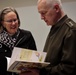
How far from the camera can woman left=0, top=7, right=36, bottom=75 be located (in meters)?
2.14

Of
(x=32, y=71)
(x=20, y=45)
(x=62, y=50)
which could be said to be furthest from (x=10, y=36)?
(x=62, y=50)

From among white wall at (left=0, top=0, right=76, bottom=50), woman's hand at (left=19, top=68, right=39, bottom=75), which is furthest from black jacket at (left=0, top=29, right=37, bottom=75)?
white wall at (left=0, top=0, right=76, bottom=50)

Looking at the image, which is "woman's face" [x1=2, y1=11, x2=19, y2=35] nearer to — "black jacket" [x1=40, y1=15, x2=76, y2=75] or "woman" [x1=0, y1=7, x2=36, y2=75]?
"woman" [x1=0, y1=7, x2=36, y2=75]

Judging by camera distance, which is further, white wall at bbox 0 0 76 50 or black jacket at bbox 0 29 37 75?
white wall at bbox 0 0 76 50

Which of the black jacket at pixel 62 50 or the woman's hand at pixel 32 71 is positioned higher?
the black jacket at pixel 62 50

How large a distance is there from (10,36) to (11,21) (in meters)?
0.23

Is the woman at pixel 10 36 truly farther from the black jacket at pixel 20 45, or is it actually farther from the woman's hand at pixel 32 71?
the woman's hand at pixel 32 71

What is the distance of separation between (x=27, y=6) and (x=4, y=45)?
1318 mm

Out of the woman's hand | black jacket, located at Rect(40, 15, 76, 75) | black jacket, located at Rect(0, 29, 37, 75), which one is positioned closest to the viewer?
black jacket, located at Rect(40, 15, 76, 75)

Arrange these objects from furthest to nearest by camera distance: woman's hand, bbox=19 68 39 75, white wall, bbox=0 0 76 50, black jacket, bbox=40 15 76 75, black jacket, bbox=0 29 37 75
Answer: white wall, bbox=0 0 76 50 → black jacket, bbox=0 29 37 75 → woman's hand, bbox=19 68 39 75 → black jacket, bbox=40 15 76 75

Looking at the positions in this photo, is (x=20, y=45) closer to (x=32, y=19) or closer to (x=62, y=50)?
(x=62, y=50)

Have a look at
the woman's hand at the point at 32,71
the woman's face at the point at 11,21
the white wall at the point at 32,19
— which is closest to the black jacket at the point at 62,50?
the woman's hand at the point at 32,71

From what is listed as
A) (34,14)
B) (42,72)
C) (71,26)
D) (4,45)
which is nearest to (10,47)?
(4,45)

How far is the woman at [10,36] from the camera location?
7.01ft
